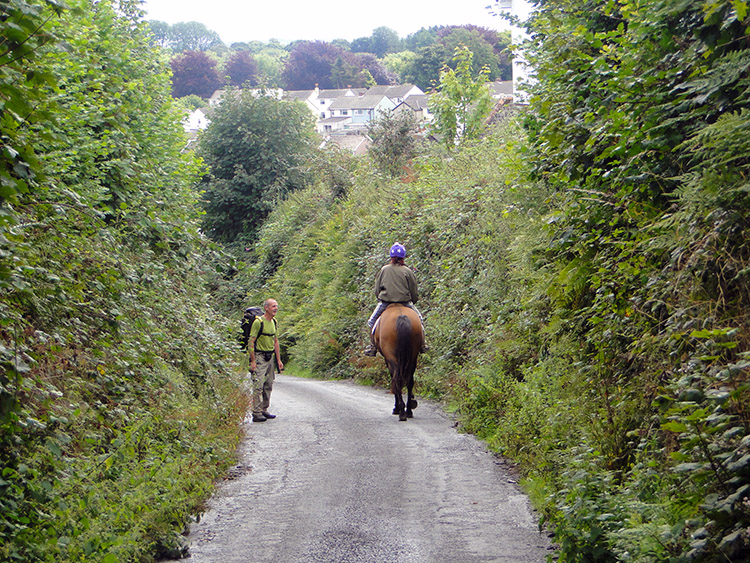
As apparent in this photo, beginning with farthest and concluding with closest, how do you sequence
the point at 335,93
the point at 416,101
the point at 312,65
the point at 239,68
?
the point at 312,65
the point at 335,93
the point at 239,68
the point at 416,101

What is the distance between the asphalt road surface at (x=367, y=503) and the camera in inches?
262

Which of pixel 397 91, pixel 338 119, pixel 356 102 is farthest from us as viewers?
pixel 338 119

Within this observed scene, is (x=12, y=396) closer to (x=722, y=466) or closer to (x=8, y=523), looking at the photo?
(x=8, y=523)

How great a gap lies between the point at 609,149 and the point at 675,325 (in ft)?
8.40

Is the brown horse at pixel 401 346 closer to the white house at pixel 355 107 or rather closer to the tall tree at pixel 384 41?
the white house at pixel 355 107

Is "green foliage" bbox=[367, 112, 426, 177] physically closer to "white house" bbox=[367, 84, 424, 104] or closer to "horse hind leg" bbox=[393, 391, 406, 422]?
"horse hind leg" bbox=[393, 391, 406, 422]

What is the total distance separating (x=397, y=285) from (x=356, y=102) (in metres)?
123

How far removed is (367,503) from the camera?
8047 millimetres

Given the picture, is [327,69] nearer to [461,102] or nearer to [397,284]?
[461,102]

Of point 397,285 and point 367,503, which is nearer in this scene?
point 367,503

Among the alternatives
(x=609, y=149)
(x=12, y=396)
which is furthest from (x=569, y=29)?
(x=12, y=396)

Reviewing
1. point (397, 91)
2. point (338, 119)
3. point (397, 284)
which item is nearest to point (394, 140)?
point (397, 284)

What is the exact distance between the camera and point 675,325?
600 cm

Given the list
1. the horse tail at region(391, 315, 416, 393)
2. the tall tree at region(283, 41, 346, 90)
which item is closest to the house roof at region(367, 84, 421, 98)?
the tall tree at region(283, 41, 346, 90)
